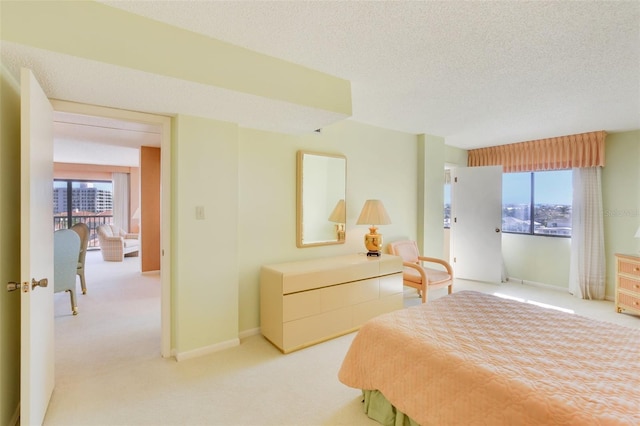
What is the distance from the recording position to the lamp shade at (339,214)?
3.59 meters

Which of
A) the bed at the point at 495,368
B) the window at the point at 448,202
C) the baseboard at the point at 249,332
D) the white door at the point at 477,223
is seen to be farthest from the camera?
the window at the point at 448,202

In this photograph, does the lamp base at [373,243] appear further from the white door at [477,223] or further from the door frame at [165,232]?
the white door at [477,223]

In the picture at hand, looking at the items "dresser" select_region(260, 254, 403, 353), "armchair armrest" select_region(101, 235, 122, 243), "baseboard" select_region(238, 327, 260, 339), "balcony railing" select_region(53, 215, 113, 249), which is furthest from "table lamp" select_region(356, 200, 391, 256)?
"balcony railing" select_region(53, 215, 113, 249)

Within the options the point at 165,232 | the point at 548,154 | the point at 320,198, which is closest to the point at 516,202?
the point at 548,154

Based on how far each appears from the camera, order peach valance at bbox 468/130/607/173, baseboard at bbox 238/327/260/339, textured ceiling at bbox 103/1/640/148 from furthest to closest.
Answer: peach valance at bbox 468/130/607/173 < baseboard at bbox 238/327/260/339 < textured ceiling at bbox 103/1/640/148

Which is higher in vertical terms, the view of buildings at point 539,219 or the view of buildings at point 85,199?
the view of buildings at point 85,199

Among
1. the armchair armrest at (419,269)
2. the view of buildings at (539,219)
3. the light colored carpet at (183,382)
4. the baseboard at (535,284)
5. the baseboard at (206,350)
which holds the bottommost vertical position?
the light colored carpet at (183,382)

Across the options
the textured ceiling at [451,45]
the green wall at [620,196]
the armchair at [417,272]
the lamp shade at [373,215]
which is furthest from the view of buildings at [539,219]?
the lamp shade at [373,215]

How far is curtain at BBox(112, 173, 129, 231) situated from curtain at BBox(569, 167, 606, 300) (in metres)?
9.87

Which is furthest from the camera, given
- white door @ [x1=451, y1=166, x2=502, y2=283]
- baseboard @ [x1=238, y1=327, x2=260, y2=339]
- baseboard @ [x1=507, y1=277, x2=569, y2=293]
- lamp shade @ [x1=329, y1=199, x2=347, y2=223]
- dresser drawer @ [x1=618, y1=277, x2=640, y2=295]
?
white door @ [x1=451, y1=166, x2=502, y2=283]

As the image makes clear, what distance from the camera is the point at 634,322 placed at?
337cm

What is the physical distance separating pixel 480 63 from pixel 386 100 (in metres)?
0.94

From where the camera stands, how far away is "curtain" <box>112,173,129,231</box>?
8031mm

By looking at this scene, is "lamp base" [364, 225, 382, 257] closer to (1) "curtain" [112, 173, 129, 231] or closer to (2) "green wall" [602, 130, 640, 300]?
(2) "green wall" [602, 130, 640, 300]
